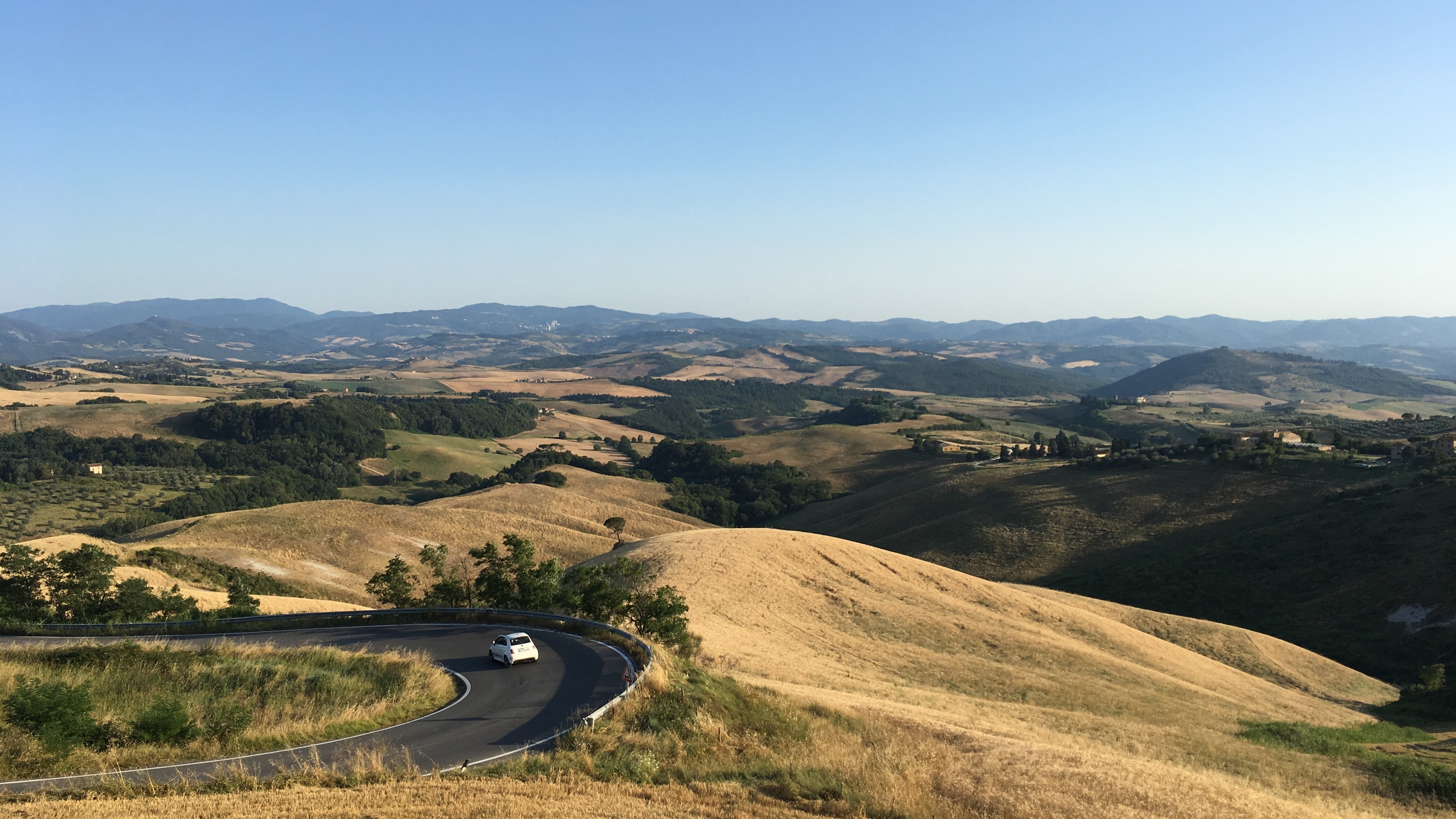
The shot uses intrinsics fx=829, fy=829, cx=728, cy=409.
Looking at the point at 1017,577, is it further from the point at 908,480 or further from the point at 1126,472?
the point at 908,480

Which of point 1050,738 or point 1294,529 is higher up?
point 1050,738

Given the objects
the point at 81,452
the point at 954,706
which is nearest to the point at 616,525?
the point at 954,706

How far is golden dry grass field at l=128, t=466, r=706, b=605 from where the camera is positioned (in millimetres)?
70000

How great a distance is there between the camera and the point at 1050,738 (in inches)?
1018

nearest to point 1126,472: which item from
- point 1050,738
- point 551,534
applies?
point 551,534

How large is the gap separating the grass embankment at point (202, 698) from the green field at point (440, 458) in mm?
143952

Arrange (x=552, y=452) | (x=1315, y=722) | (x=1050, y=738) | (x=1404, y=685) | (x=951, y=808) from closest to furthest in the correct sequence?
(x=951, y=808)
(x=1050, y=738)
(x=1315, y=722)
(x=1404, y=685)
(x=552, y=452)

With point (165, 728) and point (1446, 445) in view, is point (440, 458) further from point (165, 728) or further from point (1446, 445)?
point (165, 728)

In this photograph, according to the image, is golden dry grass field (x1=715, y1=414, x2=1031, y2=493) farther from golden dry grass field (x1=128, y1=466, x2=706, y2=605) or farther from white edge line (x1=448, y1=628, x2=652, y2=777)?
white edge line (x1=448, y1=628, x2=652, y2=777)

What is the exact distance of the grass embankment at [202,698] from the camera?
1659 centimetres

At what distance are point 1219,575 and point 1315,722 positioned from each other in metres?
40.9

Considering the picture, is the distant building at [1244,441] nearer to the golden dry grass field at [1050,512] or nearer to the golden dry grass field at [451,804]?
the golden dry grass field at [1050,512]

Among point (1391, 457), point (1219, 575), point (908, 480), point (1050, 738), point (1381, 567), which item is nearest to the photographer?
point (1050, 738)

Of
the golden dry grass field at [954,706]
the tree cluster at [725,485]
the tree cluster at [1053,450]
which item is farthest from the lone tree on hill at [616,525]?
the tree cluster at [1053,450]
